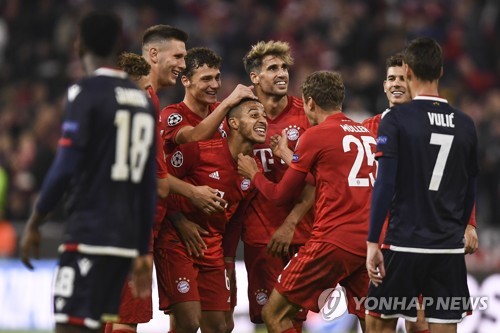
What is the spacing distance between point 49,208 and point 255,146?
10.9 feet

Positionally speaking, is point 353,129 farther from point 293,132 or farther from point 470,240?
point 470,240

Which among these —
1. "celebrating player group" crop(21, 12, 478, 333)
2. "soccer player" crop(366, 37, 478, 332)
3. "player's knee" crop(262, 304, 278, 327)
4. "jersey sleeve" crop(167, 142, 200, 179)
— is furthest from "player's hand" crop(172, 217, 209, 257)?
"soccer player" crop(366, 37, 478, 332)

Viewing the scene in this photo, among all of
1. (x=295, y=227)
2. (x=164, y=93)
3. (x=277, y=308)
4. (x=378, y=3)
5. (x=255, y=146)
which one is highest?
(x=378, y=3)

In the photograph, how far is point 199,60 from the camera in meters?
9.08

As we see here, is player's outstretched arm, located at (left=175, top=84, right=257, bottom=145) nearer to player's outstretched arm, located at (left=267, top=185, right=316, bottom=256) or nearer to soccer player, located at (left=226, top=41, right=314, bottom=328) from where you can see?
soccer player, located at (left=226, top=41, right=314, bottom=328)

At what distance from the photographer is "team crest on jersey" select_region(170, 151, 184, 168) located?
8.76 metres

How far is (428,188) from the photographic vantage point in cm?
705

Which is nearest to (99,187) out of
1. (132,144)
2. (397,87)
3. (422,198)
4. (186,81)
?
(132,144)

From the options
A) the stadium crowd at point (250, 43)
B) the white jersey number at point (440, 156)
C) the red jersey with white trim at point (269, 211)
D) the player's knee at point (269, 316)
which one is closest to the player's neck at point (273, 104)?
the red jersey with white trim at point (269, 211)

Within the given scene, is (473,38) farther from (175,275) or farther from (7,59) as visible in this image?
(175,275)

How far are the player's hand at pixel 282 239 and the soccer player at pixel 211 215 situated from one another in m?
0.44

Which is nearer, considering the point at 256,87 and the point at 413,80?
the point at 413,80

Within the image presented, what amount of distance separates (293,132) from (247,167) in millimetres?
738

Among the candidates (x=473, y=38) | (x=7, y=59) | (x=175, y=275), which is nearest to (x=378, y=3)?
(x=473, y=38)
